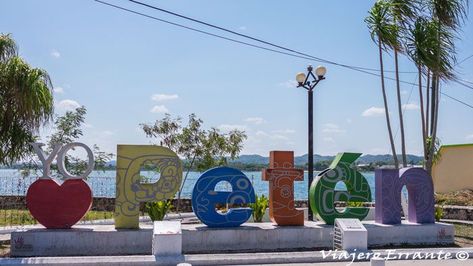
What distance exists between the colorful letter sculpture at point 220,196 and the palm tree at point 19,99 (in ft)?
17.4

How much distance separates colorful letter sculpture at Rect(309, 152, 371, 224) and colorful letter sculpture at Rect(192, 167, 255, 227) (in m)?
1.94

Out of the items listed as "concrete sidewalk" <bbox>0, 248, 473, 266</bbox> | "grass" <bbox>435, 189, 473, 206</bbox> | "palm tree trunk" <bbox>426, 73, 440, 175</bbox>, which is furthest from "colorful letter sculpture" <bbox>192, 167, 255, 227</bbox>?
"grass" <bbox>435, 189, 473, 206</bbox>

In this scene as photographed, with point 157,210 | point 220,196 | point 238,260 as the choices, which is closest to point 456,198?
point 157,210

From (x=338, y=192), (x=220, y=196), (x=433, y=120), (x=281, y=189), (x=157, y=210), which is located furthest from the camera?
(x=433, y=120)

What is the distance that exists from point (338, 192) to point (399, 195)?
1.74 m

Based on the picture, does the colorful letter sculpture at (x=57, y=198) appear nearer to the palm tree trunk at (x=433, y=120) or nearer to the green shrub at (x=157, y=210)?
the green shrub at (x=157, y=210)

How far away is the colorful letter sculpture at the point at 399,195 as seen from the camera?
49.5ft

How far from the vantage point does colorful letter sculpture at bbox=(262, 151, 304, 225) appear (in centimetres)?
1455

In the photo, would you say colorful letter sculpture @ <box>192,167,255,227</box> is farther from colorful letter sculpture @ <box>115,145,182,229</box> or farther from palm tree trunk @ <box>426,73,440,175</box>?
palm tree trunk @ <box>426,73,440,175</box>

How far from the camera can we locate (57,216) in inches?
518

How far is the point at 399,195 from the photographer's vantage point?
1515cm

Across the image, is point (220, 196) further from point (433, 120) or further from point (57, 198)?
point (433, 120)

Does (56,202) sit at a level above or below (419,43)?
below

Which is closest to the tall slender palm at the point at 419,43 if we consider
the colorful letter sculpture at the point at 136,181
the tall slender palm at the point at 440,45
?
the tall slender palm at the point at 440,45
